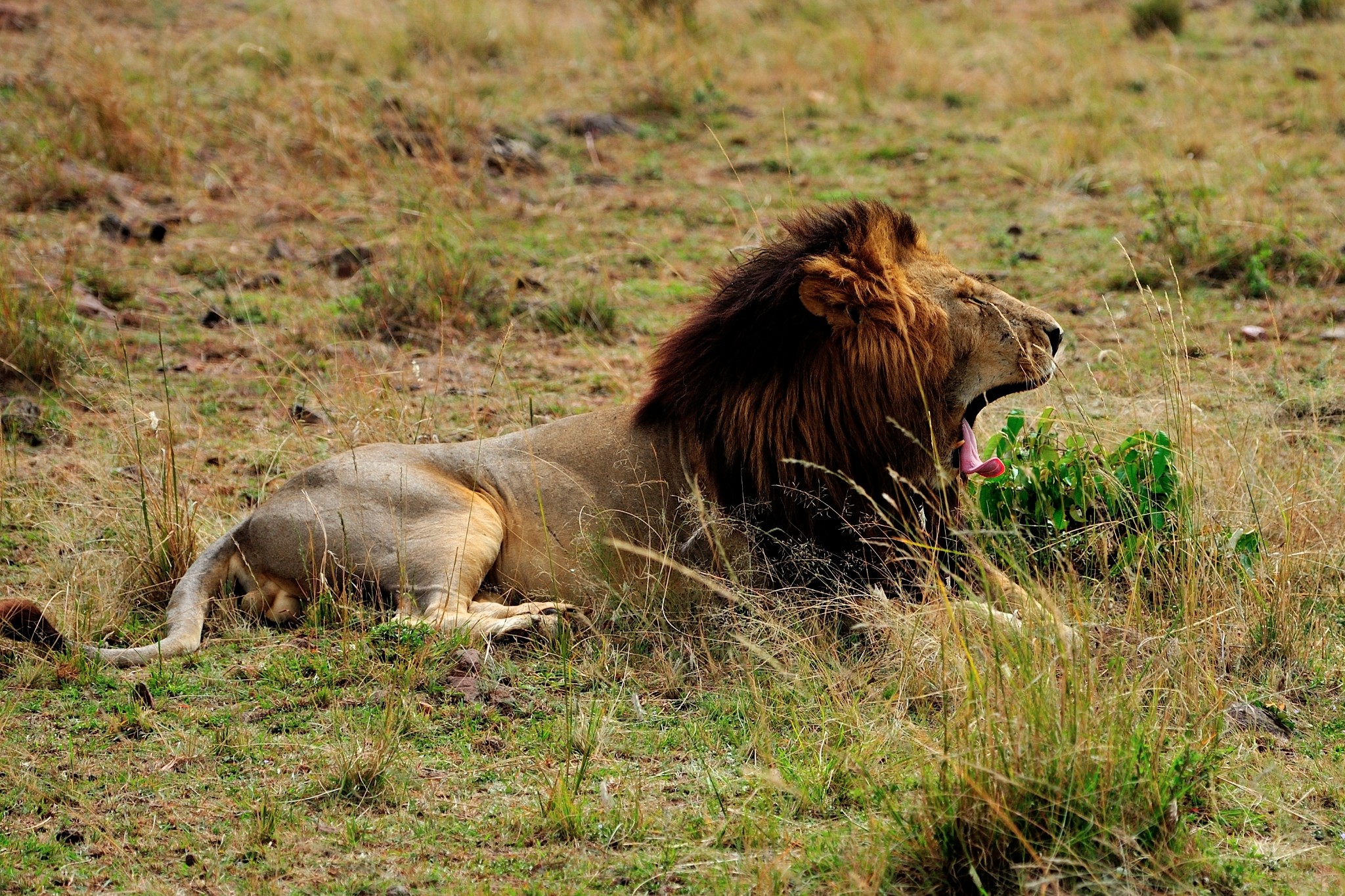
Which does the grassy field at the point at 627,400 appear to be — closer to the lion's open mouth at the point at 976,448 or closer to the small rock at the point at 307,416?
the small rock at the point at 307,416

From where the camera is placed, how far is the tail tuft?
4055 millimetres

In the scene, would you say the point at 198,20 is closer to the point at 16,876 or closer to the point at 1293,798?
the point at 16,876

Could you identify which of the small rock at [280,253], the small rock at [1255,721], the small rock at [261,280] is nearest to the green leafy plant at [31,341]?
the small rock at [261,280]

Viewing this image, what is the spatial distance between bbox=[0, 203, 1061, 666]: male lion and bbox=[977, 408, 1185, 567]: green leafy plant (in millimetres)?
98

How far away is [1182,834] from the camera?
9.36 ft

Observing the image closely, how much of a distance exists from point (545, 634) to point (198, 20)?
959 cm

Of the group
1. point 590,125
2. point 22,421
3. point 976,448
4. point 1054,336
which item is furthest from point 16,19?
point 1054,336

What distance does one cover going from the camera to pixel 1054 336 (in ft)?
14.3

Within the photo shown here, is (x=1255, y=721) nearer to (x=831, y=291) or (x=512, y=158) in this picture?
→ (x=831, y=291)

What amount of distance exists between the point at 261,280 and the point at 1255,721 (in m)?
5.59

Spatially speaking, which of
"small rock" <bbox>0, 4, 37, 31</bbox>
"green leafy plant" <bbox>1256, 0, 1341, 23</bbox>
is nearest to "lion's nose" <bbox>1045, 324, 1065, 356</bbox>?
"green leafy plant" <bbox>1256, 0, 1341, 23</bbox>

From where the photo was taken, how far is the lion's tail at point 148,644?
4.04 metres

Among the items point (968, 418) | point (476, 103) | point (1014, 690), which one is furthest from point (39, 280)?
point (1014, 690)

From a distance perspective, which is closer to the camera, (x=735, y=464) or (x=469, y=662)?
(x=469, y=662)
